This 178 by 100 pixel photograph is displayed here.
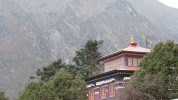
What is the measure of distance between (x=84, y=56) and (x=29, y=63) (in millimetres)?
104593

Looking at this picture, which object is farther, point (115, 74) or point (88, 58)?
point (88, 58)

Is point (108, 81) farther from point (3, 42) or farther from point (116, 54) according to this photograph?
point (3, 42)

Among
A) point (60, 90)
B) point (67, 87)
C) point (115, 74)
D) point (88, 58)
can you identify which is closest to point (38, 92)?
point (60, 90)

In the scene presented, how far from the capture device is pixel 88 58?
7169cm

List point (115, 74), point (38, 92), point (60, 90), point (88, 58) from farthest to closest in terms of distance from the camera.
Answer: point (88, 58)
point (115, 74)
point (60, 90)
point (38, 92)

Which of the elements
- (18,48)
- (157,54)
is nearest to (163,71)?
(157,54)

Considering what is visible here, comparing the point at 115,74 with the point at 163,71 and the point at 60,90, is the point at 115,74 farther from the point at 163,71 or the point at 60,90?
the point at 163,71

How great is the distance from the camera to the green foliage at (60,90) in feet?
151

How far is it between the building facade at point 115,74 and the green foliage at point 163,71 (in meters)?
7.53

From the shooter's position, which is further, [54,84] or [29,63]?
[29,63]

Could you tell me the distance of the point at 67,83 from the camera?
47594 millimetres

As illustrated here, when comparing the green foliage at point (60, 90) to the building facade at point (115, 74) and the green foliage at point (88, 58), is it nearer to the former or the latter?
the building facade at point (115, 74)

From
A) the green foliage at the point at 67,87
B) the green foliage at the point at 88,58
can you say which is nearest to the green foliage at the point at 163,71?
the green foliage at the point at 67,87

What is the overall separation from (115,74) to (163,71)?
10.0 m
